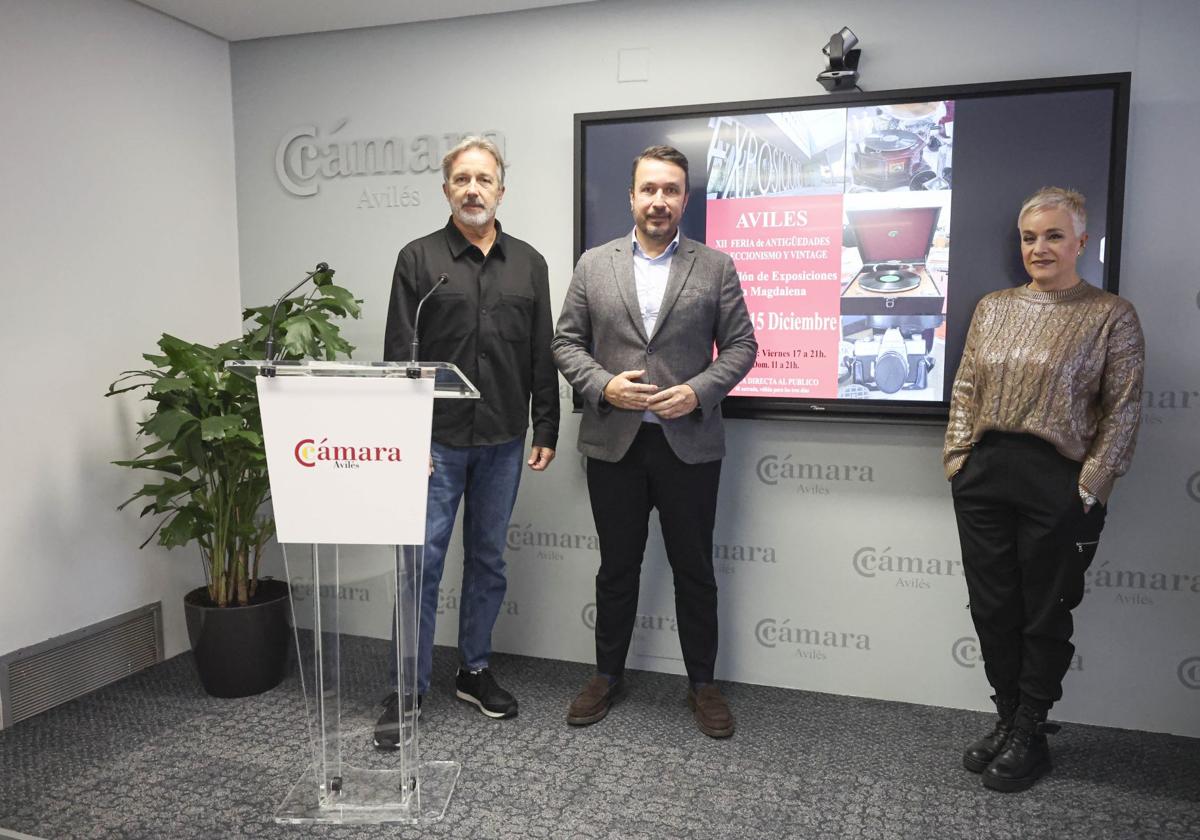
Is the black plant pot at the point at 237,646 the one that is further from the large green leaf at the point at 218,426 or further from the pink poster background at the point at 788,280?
the pink poster background at the point at 788,280

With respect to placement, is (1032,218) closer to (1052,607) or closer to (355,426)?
(1052,607)

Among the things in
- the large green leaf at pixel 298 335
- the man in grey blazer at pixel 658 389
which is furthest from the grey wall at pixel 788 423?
the large green leaf at pixel 298 335

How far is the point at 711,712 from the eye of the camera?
2.75 meters

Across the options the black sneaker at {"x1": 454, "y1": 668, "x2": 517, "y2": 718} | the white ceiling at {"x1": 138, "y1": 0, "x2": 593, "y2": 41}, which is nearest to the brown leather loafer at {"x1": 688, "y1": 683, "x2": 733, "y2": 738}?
the black sneaker at {"x1": 454, "y1": 668, "x2": 517, "y2": 718}

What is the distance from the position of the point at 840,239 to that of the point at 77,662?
2.94m

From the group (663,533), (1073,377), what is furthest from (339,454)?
(1073,377)

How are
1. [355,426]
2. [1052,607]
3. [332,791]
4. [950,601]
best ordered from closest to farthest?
[355,426]
[332,791]
[1052,607]
[950,601]

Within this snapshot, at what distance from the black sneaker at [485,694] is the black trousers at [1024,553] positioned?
4.79 ft

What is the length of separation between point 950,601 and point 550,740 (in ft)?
4.57

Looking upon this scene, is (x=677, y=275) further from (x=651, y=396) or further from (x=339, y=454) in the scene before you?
(x=339, y=454)

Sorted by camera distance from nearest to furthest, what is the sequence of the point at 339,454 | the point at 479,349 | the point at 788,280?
1. the point at 339,454
2. the point at 479,349
3. the point at 788,280

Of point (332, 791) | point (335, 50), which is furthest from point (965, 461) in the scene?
point (335, 50)

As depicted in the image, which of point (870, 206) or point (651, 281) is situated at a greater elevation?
point (870, 206)

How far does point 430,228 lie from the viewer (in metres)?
3.39
